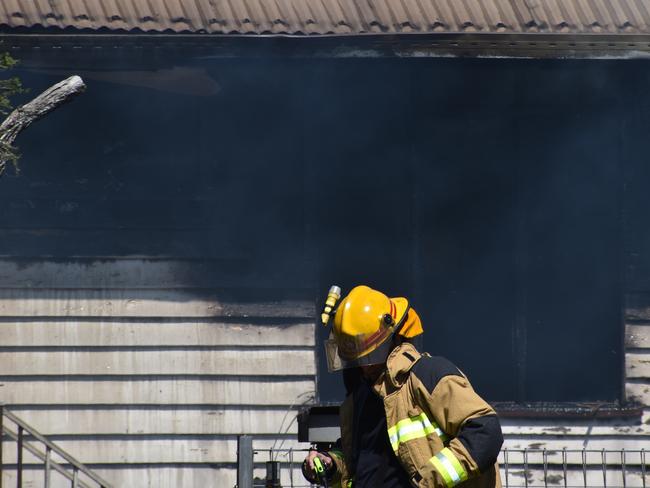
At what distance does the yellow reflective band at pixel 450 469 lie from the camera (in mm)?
3820

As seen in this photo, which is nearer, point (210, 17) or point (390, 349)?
point (390, 349)

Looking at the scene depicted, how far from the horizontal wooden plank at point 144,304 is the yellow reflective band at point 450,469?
171 inches

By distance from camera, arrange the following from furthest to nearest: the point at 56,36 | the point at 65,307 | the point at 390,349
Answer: the point at 65,307 < the point at 56,36 < the point at 390,349

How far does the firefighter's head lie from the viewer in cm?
411

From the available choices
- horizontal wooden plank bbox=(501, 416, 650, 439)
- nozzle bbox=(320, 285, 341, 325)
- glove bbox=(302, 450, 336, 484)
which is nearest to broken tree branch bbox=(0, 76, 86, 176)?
nozzle bbox=(320, 285, 341, 325)

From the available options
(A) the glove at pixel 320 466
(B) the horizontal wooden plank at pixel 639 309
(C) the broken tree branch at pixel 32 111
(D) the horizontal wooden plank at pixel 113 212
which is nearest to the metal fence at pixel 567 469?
(B) the horizontal wooden plank at pixel 639 309

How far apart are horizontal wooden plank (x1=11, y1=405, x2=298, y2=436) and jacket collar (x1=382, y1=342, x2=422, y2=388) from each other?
13.4ft

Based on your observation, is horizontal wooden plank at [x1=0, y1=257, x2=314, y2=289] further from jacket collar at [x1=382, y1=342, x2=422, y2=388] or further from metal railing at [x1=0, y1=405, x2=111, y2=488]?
jacket collar at [x1=382, y1=342, x2=422, y2=388]

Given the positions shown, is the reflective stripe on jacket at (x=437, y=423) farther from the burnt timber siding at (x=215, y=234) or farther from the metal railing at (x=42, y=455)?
the burnt timber siding at (x=215, y=234)

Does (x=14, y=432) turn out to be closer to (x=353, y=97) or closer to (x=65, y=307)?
(x=65, y=307)

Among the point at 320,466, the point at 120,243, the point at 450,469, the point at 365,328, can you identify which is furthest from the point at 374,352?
the point at 120,243

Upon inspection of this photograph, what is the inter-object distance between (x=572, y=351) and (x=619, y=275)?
693mm

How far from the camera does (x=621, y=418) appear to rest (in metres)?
8.26

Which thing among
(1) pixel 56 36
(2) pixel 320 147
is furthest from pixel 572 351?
(1) pixel 56 36
